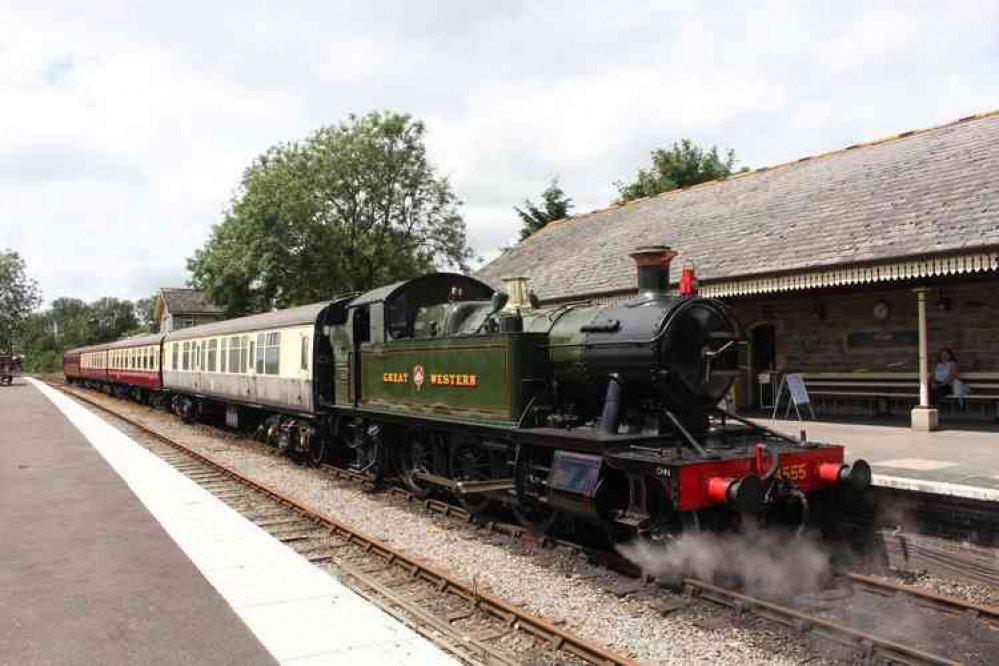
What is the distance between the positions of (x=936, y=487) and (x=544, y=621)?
3.94 m

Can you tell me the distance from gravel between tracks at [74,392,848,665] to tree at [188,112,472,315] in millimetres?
19800

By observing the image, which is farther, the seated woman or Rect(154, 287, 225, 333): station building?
Rect(154, 287, 225, 333): station building

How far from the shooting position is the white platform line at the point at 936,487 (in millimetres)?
6324

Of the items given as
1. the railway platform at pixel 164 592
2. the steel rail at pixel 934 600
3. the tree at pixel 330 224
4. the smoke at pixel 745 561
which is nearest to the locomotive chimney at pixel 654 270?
the smoke at pixel 745 561

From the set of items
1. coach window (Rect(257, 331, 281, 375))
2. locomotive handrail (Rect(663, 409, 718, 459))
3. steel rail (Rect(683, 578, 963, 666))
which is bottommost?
steel rail (Rect(683, 578, 963, 666))

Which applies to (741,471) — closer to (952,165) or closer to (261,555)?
(261,555)

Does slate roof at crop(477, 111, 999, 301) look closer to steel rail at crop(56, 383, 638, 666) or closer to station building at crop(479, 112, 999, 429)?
station building at crop(479, 112, 999, 429)

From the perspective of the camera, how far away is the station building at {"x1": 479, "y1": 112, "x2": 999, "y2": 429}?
10695 mm

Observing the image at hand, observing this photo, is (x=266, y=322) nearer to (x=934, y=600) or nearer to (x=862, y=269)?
(x=862, y=269)

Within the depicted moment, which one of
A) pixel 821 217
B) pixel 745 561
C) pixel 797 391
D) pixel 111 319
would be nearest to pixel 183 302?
pixel 111 319

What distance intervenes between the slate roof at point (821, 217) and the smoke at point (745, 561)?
537cm

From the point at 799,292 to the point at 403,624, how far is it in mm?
10293

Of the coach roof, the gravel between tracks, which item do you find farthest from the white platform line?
the coach roof

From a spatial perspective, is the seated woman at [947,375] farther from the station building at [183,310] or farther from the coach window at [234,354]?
the station building at [183,310]
